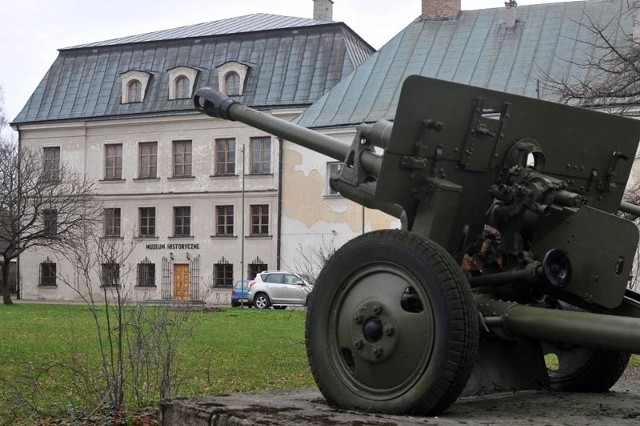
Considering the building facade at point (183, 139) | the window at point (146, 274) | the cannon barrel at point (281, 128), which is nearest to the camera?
the cannon barrel at point (281, 128)

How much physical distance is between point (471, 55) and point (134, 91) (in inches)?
672

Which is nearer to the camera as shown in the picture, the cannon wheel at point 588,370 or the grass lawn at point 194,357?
the cannon wheel at point 588,370

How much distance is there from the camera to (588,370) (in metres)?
6.30

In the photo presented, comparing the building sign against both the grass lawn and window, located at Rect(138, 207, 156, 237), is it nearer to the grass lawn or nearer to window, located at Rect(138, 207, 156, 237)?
window, located at Rect(138, 207, 156, 237)

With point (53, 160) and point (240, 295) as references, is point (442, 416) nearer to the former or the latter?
point (240, 295)

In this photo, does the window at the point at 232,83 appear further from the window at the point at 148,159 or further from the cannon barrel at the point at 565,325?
the cannon barrel at the point at 565,325

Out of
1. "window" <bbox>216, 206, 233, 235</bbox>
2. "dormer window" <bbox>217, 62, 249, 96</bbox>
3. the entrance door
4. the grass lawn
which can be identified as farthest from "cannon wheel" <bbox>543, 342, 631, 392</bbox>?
the entrance door

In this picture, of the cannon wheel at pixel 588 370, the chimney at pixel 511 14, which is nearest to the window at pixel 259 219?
the chimney at pixel 511 14

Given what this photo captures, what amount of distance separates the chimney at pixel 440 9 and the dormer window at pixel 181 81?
1113 centimetres

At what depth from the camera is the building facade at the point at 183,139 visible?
44.7 m

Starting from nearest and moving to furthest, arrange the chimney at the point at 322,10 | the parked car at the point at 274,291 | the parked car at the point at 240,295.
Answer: the parked car at the point at 274,291 → the parked car at the point at 240,295 → the chimney at the point at 322,10

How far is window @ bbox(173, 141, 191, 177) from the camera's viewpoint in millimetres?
Answer: 46906

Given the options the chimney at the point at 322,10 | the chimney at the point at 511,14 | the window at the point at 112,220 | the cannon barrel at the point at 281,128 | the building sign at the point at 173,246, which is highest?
the chimney at the point at 322,10

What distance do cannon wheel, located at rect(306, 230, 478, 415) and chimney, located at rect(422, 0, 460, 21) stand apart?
127 feet
